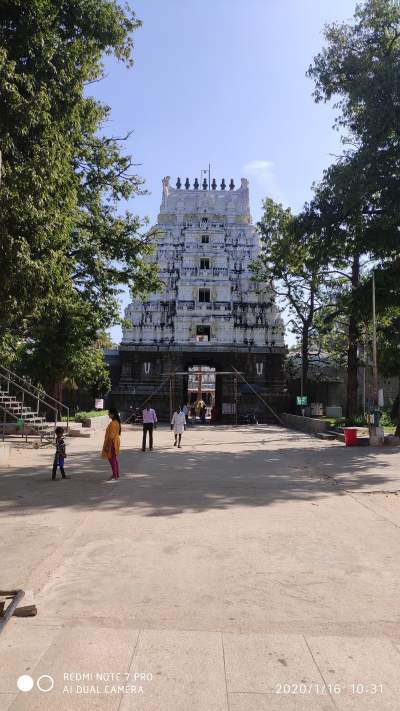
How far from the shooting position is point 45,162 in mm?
10000

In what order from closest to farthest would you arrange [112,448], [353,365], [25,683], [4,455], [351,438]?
[25,683], [112,448], [4,455], [351,438], [353,365]

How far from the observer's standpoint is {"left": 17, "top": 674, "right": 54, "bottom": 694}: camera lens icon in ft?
9.20

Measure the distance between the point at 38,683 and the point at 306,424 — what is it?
2494cm

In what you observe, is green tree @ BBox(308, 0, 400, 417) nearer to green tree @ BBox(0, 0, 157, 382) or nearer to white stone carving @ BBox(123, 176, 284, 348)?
green tree @ BBox(0, 0, 157, 382)

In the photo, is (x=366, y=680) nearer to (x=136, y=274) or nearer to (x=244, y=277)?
(x=136, y=274)

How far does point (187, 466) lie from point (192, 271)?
30.5 metres

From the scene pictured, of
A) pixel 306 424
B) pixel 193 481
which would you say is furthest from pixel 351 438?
pixel 306 424

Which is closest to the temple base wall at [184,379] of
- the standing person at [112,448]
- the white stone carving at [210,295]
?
the white stone carving at [210,295]

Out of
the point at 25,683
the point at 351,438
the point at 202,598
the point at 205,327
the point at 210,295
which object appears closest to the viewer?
the point at 25,683

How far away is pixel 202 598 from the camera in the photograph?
13.3 feet

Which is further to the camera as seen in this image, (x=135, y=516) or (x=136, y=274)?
(x=136, y=274)

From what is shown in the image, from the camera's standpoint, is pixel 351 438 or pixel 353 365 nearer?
pixel 351 438

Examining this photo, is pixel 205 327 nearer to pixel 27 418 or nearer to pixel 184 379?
pixel 184 379

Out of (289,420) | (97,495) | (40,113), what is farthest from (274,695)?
(289,420)
